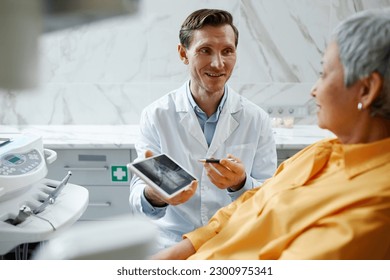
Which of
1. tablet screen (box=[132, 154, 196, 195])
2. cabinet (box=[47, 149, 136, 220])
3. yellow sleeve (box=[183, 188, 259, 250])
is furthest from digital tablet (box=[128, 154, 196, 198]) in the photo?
cabinet (box=[47, 149, 136, 220])

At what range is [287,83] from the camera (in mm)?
1965

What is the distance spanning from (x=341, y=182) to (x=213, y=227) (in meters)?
0.32

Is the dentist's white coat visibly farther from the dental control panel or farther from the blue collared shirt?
the dental control panel

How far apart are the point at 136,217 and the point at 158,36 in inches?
42.8

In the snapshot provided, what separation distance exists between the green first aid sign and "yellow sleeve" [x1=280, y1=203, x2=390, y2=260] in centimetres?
106

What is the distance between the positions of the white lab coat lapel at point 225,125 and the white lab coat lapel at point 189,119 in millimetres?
28

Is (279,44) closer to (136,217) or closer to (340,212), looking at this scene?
(136,217)

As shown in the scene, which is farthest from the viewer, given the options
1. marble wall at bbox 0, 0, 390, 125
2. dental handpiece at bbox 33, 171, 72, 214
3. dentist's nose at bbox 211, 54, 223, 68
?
marble wall at bbox 0, 0, 390, 125

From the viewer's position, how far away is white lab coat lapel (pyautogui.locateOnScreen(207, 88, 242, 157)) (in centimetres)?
115

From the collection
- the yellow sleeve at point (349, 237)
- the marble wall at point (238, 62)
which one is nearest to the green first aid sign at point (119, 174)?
the marble wall at point (238, 62)

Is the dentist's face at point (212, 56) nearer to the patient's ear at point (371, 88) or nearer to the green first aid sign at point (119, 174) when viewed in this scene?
the patient's ear at point (371, 88)

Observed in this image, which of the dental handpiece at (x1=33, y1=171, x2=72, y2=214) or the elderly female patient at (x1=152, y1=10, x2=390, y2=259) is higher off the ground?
the elderly female patient at (x1=152, y1=10, x2=390, y2=259)

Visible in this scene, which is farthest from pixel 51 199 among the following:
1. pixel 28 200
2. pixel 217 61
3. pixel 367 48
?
pixel 367 48

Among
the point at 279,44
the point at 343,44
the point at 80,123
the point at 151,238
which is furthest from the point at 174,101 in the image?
the point at 279,44
